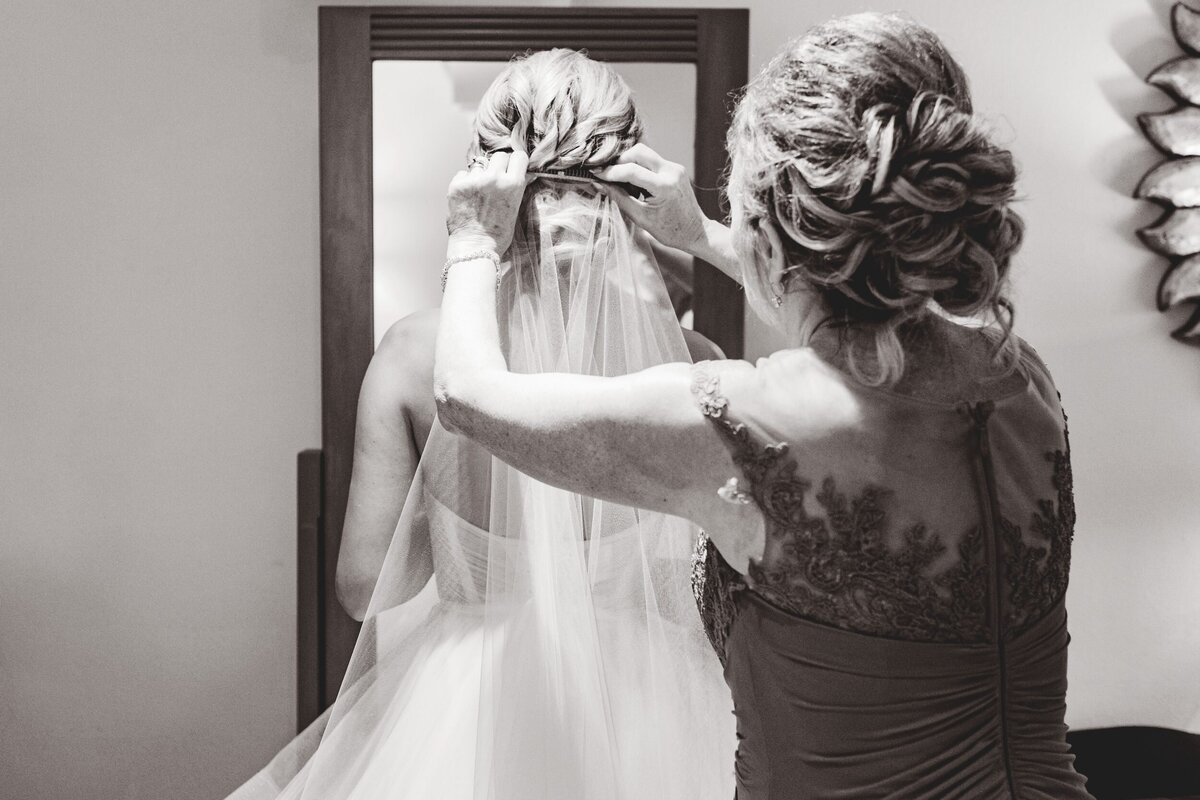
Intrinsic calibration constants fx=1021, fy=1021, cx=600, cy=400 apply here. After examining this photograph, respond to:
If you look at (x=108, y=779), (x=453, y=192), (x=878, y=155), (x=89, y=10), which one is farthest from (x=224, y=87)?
(x=878, y=155)

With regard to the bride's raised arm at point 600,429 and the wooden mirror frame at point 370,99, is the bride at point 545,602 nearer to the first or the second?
the bride's raised arm at point 600,429

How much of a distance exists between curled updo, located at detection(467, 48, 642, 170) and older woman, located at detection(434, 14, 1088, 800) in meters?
0.34

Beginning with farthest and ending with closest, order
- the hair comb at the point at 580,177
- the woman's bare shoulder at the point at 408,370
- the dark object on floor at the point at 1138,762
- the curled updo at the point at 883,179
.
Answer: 1. the dark object on floor at the point at 1138,762
2. the woman's bare shoulder at the point at 408,370
3. the hair comb at the point at 580,177
4. the curled updo at the point at 883,179

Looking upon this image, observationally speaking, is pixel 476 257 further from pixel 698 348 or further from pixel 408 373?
pixel 698 348

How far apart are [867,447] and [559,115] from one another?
60cm

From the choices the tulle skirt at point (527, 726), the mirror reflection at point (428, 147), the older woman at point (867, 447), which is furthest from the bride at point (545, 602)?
the mirror reflection at point (428, 147)

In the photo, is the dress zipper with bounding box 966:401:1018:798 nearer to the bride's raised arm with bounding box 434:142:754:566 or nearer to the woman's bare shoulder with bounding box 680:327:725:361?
the bride's raised arm with bounding box 434:142:754:566

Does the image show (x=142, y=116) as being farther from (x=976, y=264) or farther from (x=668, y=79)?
(x=976, y=264)

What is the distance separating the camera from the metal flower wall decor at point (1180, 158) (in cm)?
197

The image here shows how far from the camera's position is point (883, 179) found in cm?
80

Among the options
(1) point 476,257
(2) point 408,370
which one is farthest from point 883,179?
(2) point 408,370

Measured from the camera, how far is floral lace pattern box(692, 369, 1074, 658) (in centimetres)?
86

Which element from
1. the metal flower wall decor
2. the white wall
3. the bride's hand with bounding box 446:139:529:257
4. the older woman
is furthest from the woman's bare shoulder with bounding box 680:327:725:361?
the metal flower wall decor

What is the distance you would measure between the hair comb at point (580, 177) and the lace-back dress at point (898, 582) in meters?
0.42
